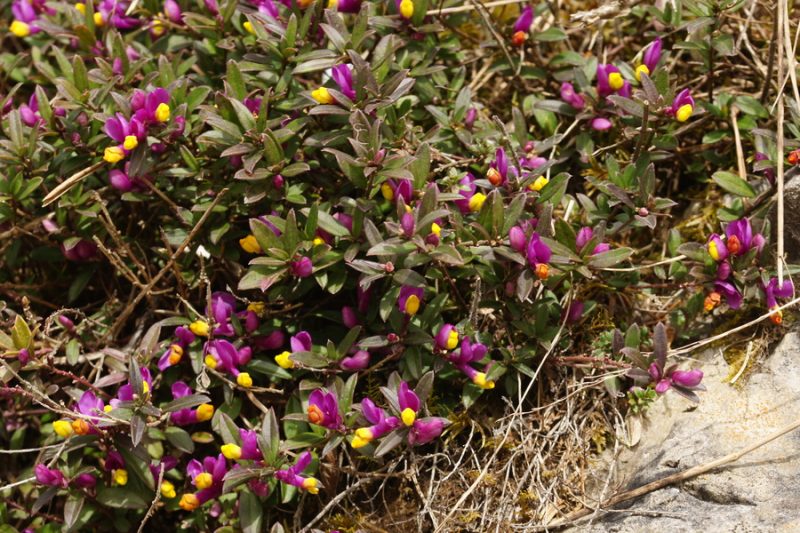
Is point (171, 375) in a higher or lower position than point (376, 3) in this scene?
lower

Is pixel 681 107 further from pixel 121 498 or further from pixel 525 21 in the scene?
pixel 121 498

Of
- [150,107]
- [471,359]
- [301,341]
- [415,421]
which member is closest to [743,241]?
[471,359]

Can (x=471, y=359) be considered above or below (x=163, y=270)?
below

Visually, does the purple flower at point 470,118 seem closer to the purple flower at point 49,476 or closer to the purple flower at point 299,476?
the purple flower at point 299,476

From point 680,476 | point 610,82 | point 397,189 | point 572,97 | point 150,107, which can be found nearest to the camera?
point 680,476

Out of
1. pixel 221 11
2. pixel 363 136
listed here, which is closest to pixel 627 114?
pixel 363 136

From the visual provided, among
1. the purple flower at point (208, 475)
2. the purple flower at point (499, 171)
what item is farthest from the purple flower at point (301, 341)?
the purple flower at point (499, 171)

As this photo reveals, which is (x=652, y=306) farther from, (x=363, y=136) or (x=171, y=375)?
(x=171, y=375)
